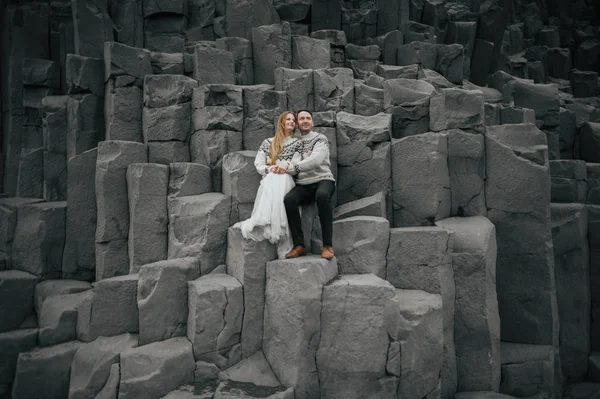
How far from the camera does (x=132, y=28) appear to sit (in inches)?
468

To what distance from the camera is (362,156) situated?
7.41 metres

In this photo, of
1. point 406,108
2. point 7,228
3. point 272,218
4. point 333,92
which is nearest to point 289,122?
point 272,218

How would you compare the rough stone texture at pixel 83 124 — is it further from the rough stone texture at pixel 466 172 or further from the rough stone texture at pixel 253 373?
the rough stone texture at pixel 466 172

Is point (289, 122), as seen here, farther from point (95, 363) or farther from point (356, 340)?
point (95, 363)

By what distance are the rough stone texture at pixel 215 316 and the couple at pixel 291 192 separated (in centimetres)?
82

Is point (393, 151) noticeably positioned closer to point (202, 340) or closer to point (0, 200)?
point (202, 340)

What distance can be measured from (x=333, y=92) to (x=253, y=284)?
4351 mm

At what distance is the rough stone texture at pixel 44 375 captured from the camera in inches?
245

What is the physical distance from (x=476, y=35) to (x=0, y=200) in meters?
16.1

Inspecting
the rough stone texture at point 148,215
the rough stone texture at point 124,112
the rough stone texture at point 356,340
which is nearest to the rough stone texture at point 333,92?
the rough stone texture at point 148,215

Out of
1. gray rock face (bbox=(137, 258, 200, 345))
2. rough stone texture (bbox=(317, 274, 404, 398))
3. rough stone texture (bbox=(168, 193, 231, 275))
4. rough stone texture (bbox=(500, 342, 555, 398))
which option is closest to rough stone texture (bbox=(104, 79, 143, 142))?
rough stone texture (bbox=(168, 193, 231, 275))

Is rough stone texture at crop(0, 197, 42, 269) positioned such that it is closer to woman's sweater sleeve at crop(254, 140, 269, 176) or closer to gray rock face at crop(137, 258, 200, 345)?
gray rock face at crop(137, 258, 200, 345)

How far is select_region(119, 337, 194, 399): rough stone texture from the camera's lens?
5449mm

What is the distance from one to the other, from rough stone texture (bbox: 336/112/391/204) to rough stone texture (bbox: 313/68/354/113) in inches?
35.1
